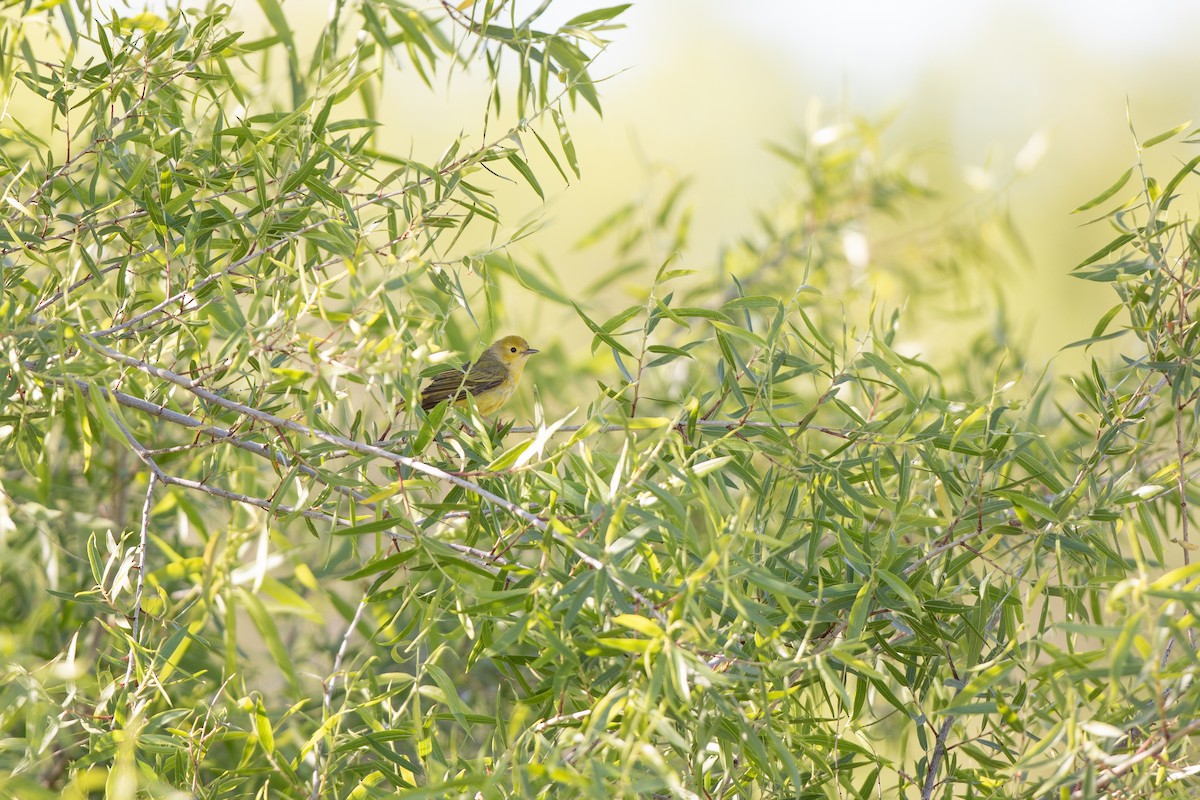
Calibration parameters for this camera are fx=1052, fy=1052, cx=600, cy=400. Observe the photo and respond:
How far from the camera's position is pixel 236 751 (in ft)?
11.4

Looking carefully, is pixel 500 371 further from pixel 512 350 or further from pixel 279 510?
pixel 279 510

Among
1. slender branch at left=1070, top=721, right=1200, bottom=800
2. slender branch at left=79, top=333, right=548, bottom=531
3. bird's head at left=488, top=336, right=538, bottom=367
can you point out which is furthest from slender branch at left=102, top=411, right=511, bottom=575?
bird's head at left=488, top=336, right=538, bottom=367

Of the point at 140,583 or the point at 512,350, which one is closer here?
the point at 140,583

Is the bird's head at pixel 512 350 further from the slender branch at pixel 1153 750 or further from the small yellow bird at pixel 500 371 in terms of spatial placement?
the slender branch at pixel 1153 750

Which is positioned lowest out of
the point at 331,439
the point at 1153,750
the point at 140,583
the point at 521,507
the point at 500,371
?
the point at 500,371

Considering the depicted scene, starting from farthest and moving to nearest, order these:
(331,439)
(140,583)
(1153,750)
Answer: (140,583) < (331,439) < (1153,750)

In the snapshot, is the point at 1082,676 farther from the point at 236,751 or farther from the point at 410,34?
the point at 236,751

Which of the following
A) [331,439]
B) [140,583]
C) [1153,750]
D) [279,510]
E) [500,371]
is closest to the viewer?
[1153,750]

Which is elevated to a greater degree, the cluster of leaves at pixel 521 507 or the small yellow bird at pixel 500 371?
→ the cluster of leaves at pixel 521 507

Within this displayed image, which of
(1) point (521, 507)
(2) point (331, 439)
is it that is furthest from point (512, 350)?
(2) point (331, 439)

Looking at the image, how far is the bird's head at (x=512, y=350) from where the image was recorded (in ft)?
16.7

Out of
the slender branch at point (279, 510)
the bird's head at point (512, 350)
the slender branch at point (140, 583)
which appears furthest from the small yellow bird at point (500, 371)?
the slender branch at point (140, 583)

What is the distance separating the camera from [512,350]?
5.12m

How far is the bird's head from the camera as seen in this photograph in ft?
16.7
